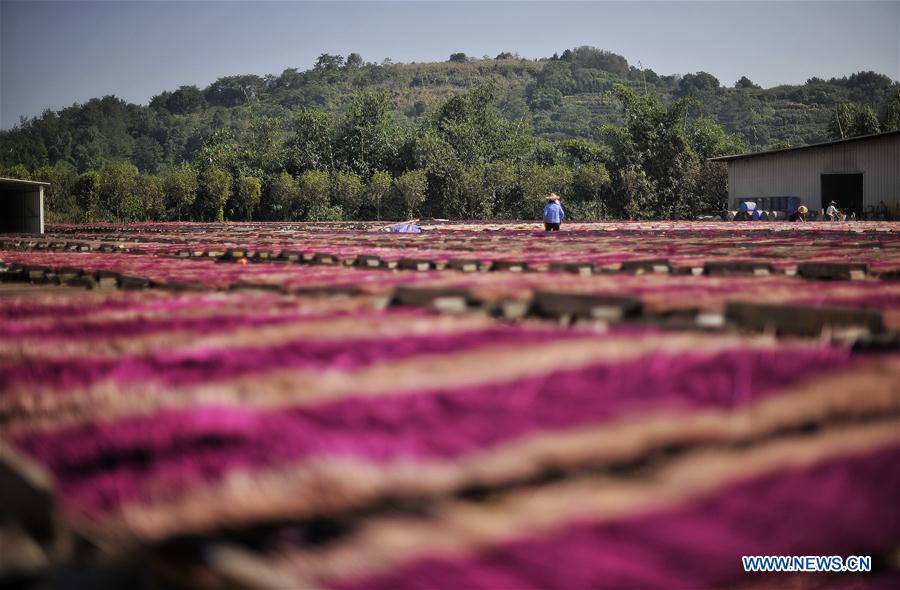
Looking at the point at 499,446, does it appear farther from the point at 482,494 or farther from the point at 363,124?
the point at 363,124

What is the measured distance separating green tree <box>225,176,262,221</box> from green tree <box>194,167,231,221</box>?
5.20 ft

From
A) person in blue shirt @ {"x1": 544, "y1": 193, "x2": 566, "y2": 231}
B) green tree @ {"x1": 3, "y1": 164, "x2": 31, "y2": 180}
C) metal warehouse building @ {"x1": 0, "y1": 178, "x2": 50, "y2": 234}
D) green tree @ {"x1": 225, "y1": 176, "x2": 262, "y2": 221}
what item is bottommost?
person in blue shirt @ {"x1": 544, "y1": 193, "x2": 566, "y2": 231}

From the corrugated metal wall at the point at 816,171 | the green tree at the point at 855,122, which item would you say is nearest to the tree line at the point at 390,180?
the green tree at the point at 855,122

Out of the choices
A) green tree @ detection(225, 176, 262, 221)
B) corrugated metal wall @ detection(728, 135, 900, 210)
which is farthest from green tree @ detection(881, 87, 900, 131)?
green tree @ detection(225, 176, 262, 221)

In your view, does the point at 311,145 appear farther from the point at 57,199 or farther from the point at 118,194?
the point at 57,199

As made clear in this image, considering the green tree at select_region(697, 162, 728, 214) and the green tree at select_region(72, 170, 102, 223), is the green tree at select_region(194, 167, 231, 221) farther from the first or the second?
the green tree at select_region(697, 162, 728, 214)

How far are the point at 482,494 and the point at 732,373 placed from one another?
0.72 m

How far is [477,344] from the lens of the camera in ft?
6.77

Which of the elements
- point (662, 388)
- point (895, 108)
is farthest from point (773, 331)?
point (895, 108)

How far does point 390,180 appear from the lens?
70750 millimetres

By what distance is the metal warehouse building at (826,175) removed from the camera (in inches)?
1657

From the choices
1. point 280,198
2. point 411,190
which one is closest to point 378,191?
point 411,190

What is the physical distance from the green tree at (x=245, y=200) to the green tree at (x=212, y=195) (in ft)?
5.20

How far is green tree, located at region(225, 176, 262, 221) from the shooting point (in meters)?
69.2
